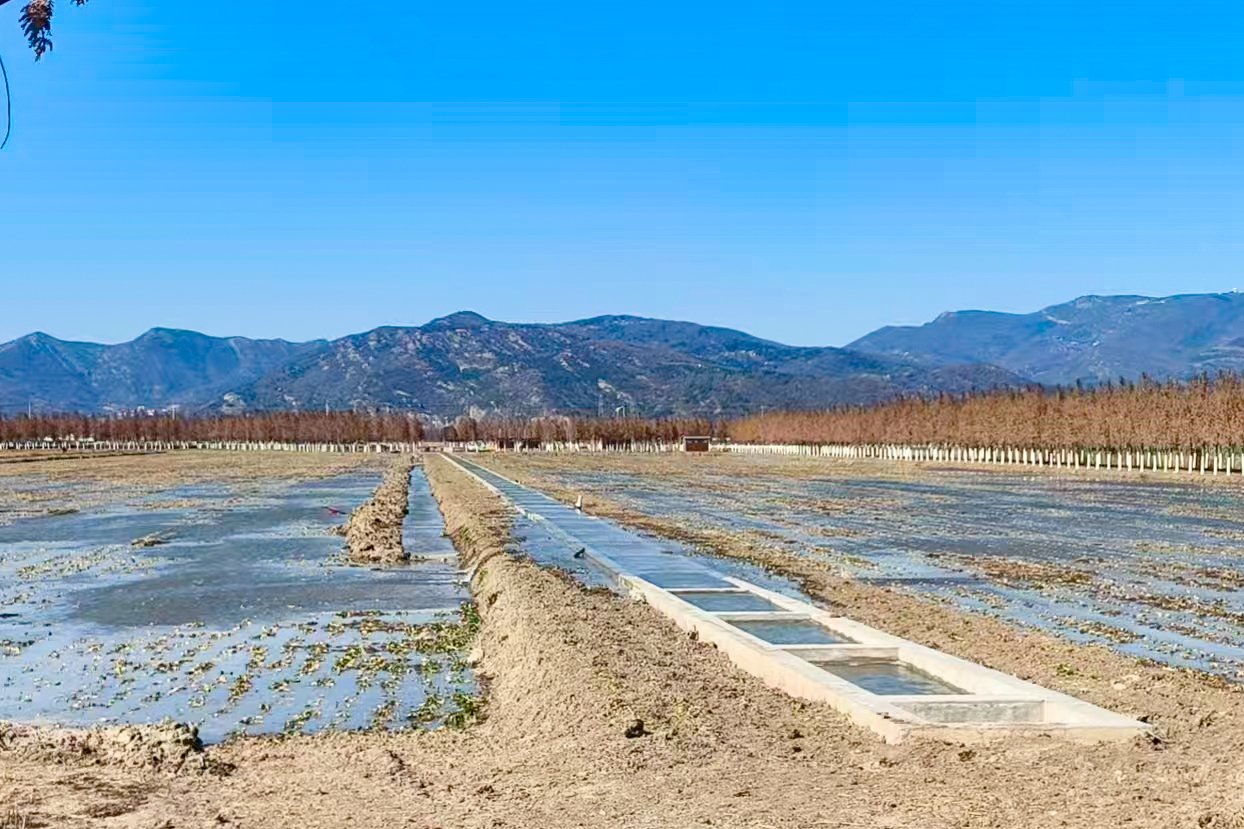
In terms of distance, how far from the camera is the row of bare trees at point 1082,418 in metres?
77.4

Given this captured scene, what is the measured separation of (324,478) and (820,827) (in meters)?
71.6

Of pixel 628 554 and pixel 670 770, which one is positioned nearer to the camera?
pixel 670 770

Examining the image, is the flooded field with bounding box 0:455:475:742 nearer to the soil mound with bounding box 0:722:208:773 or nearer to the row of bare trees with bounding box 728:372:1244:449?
the soil mound with bounding box 0:722:208:773

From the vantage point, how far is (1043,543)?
1150 inches

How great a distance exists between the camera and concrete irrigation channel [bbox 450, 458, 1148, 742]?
10.0 meters

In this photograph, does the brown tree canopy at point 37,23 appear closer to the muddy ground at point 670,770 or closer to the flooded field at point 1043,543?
the muddy ground at point 670,770

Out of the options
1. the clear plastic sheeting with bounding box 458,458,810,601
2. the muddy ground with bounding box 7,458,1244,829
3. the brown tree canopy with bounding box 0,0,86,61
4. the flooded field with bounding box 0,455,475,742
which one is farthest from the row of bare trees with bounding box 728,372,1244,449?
the brown tree canopy with bounding box 0,0,86,61

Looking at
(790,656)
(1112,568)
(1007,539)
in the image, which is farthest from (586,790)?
(1007,539)

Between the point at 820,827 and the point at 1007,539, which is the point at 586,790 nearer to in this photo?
the point at 820,827

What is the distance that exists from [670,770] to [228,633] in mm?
9842

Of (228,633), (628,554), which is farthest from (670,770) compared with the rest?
(628,554)

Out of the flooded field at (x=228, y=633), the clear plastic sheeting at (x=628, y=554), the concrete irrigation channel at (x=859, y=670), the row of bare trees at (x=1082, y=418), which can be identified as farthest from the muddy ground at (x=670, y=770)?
the row of bare trees at (x=1082, y=418)

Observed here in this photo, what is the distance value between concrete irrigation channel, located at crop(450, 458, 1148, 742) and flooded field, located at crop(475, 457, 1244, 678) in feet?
9.02

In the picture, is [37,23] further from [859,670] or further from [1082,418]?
[1082,418]
